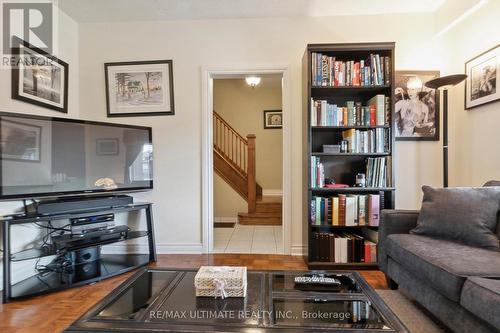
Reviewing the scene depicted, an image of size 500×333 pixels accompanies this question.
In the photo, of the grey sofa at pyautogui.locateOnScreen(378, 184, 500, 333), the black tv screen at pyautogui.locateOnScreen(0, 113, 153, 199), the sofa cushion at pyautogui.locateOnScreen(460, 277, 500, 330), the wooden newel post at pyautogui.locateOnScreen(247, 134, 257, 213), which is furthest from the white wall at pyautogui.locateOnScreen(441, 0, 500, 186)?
the black tv screen at pyautogui.locateOnScreen(0, 113, 153, 199)

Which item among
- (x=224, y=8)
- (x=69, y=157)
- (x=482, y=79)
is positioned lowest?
(x=69, y=157)

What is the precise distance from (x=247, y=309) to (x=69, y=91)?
2.87m

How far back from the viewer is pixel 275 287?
1.26 m

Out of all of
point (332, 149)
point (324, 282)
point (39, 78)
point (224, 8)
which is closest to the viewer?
point (324, 282)

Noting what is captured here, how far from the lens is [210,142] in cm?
282

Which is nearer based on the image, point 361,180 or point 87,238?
point 87,238

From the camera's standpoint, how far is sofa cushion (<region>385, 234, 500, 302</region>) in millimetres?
1245

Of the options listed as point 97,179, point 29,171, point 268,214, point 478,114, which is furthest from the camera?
point 268,214

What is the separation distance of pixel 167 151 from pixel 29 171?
117 centimetres

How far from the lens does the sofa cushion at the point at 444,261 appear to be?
1245 millimetres

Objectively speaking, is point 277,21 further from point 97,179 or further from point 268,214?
point 268,214

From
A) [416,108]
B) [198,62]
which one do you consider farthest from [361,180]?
[198,62]

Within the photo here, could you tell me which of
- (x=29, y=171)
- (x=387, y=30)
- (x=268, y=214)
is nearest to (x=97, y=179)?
(x=29, y=171)

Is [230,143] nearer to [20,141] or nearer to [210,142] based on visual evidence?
[210,142]
